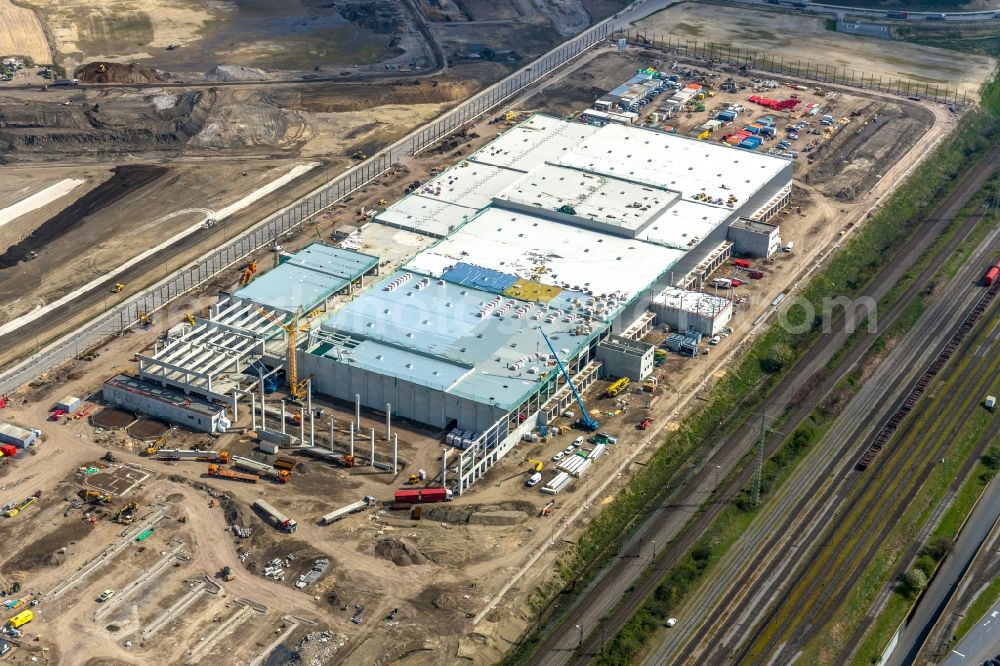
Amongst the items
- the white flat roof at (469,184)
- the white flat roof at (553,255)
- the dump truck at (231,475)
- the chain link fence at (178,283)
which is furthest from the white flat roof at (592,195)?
the dump truck at (231,475)

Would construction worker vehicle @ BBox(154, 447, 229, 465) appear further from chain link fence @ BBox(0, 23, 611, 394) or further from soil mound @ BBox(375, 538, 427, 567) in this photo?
chain link fence @ BBox(0, 23, 611, 394)

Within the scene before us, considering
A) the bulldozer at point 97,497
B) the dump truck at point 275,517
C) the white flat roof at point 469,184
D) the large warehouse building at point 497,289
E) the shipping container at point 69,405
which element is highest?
the white flat roof at point 469,184

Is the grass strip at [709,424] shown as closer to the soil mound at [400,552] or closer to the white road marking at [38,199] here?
the soil mound at [400,552]

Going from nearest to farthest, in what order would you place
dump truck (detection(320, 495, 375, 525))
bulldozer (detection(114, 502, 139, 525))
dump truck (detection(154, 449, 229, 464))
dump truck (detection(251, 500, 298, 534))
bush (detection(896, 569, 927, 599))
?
1. bush (detection(896, 569, 927, 599))
2. dump truck (detection(251, 500, 298, 534))
3. bulldozer (detection(114, 502, 139, 525))
4. dump truck (detection(320, 495, 375, 525))
5. dump truck (detection(154, 449, 229, 464))

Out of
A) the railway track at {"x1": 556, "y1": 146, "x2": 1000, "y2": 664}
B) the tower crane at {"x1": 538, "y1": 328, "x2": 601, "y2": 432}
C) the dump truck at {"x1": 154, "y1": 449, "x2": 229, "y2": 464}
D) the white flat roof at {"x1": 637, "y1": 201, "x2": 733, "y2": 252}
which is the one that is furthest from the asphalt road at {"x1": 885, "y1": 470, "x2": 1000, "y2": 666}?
the dump truck at {"x1": 154, "y1": 449, "x2": 229, "y2": 464}

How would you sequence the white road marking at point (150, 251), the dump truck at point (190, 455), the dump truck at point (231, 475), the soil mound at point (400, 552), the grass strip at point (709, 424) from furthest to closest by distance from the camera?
the white road marking at point (150, 251) < the dump truck at point (190, 455) < the dump truck at point (231, 475) < the soil mound at point (400, 552) < the grass strip at point (709, 424)

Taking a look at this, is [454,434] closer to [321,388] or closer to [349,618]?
[321,388]

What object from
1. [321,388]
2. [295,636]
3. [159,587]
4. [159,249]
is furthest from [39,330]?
[295,636]
